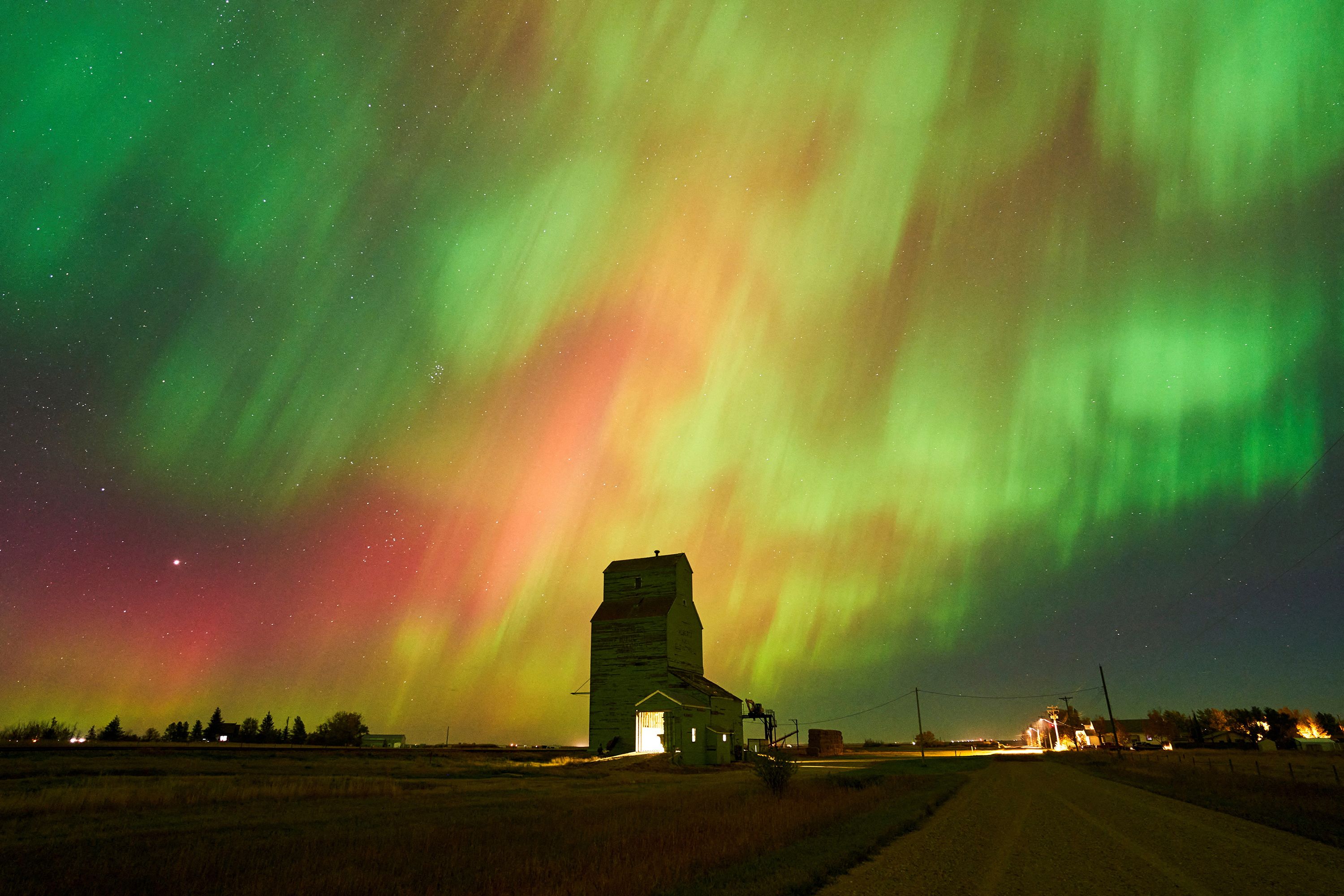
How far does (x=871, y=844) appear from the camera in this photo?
603 inches

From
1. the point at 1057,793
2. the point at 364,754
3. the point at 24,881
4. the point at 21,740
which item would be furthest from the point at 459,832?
the point at 21,740

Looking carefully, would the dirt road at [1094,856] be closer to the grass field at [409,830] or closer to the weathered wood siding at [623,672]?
the grass field at [409,830]

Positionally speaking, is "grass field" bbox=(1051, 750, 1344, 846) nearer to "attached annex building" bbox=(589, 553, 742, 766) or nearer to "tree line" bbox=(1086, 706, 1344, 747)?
"attached annex building" bbox=(589, 553, 742, 766)

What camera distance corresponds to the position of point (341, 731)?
309 ft

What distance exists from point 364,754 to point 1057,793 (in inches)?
1618

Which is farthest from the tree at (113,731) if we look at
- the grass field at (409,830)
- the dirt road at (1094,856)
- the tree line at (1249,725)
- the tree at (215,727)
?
the tree line at (1249,725)

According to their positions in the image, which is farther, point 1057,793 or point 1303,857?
point 1057,793

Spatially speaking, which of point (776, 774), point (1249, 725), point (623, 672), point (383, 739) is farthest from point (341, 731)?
point (1249, 725)

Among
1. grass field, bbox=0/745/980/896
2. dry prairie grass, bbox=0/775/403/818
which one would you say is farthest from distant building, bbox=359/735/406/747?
dry prairie grass, bbox=0/775/403/818

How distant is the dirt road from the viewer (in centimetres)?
1147

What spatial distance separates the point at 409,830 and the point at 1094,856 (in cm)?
1541

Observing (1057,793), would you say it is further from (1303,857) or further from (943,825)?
(1303,857)

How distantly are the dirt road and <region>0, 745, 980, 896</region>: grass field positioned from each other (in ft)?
4.02

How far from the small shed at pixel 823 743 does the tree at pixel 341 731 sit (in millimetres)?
57856
